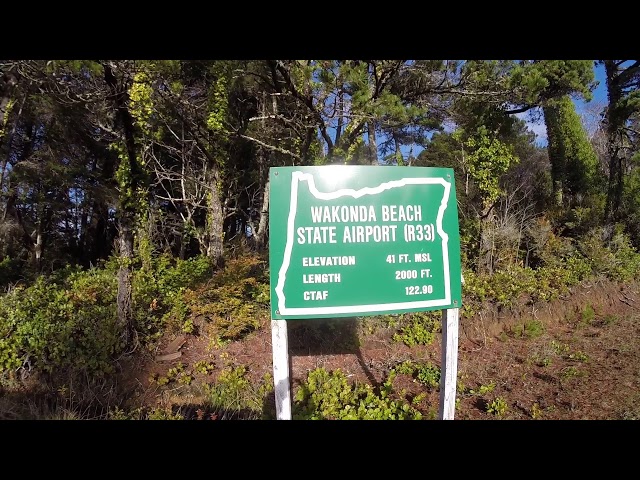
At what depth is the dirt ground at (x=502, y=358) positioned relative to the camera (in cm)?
411

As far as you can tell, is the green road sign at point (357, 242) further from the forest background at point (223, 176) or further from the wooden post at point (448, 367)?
the forest background at point (223, 176)

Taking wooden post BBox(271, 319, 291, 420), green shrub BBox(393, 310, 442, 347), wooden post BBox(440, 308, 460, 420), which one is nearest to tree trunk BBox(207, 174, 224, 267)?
green shrub BBox(393, 310, 442, 347)

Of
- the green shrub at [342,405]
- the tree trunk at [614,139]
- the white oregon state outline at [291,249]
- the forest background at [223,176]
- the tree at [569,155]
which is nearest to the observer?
the white oregon state outline at [291,249]

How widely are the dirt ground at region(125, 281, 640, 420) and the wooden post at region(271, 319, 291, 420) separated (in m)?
1.90

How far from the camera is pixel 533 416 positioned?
3807mm

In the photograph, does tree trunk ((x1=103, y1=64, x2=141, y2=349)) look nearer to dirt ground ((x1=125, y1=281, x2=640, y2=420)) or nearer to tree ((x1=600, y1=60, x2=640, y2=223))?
dirt ground ((x1=125, y1=281, x2=640, y2=420))

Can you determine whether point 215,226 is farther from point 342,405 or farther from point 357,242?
point 357,242

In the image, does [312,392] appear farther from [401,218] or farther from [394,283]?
[401,218]

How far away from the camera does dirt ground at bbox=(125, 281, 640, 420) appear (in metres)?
4.11

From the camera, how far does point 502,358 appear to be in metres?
5.57

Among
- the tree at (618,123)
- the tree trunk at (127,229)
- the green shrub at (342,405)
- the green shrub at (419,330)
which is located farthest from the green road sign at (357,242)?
the tree at (618,123)

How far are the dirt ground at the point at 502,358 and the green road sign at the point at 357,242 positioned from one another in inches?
82.4

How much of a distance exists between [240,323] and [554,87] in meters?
9.35

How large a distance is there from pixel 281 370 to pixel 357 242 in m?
1.23
